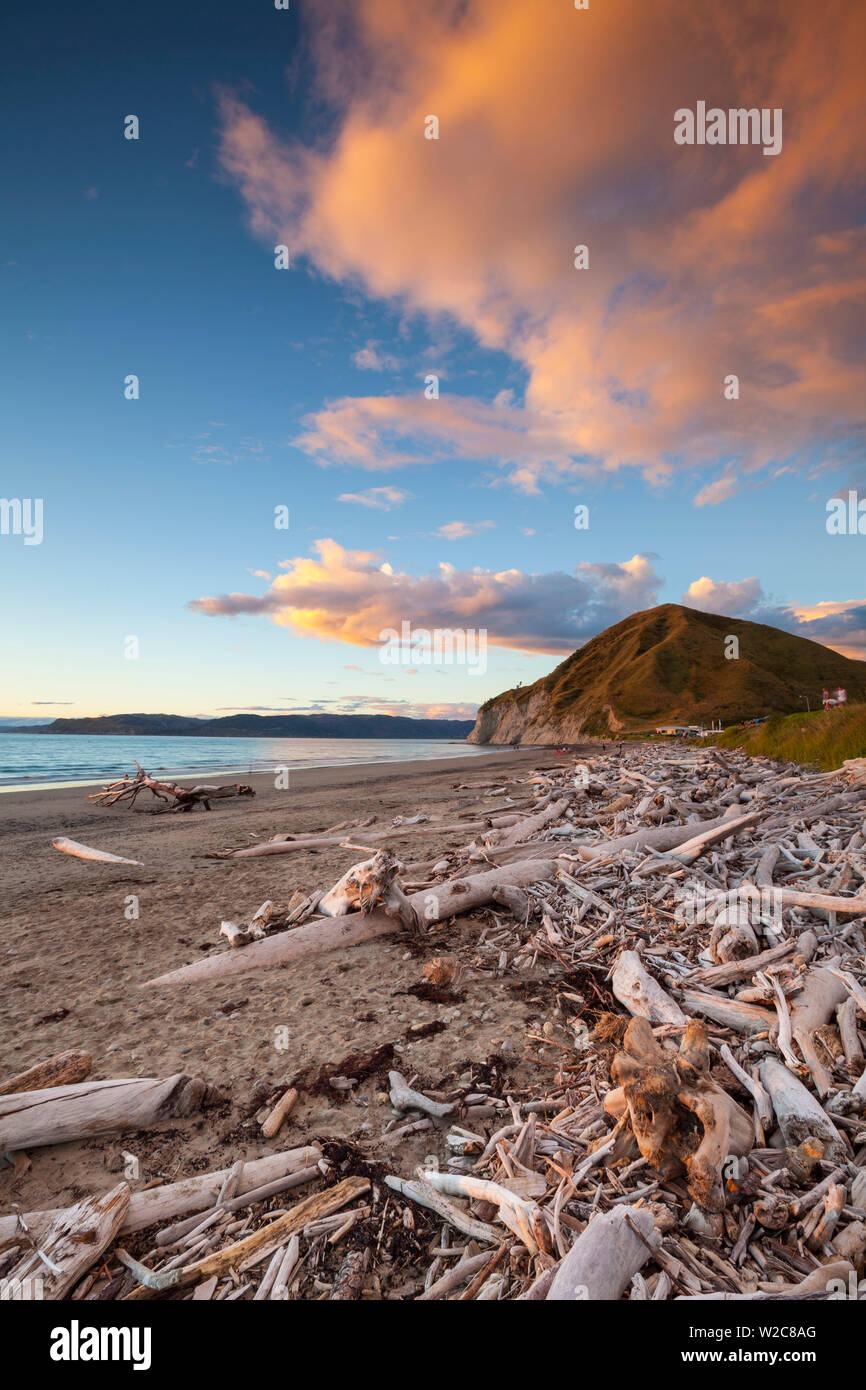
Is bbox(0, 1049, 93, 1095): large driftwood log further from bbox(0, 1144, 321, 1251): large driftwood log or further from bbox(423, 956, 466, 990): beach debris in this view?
bbox(423, 956, 466, 990): beach debris

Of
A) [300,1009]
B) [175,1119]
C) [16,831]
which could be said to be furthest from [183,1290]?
[16,831]

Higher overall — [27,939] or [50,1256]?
[50,1256]

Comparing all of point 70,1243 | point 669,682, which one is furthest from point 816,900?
point 669,682

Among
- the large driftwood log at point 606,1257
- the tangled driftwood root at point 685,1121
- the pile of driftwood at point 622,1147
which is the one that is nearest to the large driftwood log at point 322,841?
the pile of driftwood at point 622,1147

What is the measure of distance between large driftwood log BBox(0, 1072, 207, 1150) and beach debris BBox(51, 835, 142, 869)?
367 inches

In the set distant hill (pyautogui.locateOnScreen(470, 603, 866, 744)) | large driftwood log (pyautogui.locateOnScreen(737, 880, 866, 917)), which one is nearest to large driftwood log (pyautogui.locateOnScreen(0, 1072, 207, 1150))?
large driftwood log (pyautogui.locateOnScreen(737, 880, 866, 917))

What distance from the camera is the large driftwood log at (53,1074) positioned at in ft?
13.4

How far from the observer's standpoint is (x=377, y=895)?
7148mm

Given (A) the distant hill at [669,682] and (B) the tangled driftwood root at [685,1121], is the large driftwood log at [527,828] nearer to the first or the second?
(B) the tangled driftwood root at [685,1121]

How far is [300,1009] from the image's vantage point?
5.47 m

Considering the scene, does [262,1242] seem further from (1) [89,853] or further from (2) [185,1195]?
(1) [89,853]
